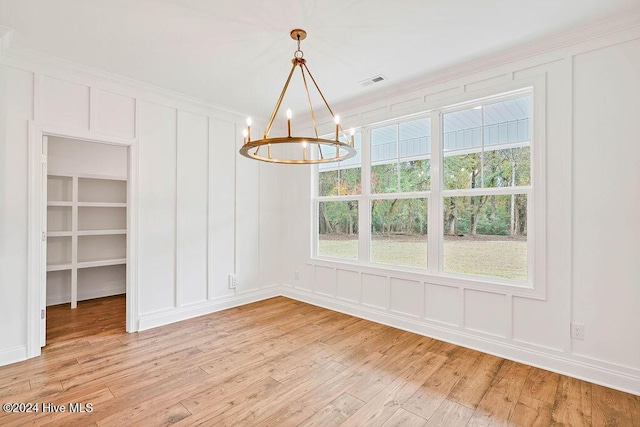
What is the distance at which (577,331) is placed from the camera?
8.33ft

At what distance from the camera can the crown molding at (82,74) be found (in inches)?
109

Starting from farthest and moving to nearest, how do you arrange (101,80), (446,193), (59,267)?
(59,267)
(446,193)
(101,80)

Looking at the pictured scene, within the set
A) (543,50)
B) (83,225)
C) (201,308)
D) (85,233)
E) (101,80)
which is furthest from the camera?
(83,225)

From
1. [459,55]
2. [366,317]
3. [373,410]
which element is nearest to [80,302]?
[366,317]

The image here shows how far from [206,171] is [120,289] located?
111 inches

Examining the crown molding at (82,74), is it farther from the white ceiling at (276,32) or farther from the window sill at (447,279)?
the window sill at (447,279)

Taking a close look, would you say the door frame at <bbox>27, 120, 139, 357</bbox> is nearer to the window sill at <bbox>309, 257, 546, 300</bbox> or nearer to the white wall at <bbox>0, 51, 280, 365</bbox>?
the white wall at <bbox>0, 51, 280, 365</bbox>

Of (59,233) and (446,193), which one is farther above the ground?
(446,193)

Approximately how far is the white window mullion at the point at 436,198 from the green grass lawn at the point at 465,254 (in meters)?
0.09

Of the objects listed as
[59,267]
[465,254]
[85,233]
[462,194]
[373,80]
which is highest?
[373,80]

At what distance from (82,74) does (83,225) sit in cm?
270

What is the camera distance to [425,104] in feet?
11.3

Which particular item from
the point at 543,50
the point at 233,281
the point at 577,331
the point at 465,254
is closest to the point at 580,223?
the point at 577,331

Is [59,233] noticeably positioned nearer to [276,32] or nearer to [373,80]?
[276,32]
